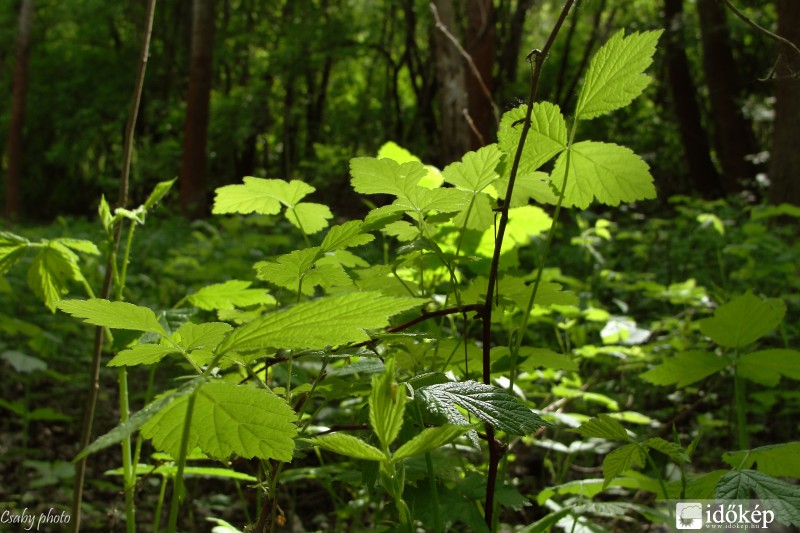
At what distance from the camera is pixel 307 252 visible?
69 cm

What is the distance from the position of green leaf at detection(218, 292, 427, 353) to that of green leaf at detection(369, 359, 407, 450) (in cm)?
4

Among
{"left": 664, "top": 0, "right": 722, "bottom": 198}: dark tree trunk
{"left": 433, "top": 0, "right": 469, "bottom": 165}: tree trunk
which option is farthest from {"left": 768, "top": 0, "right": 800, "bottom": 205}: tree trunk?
{"left": 664, "top": 0, "right": 722, "bottom": 198}: dark tree trunk

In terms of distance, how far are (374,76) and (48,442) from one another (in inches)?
577

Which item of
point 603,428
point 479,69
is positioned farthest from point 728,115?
point 603,428

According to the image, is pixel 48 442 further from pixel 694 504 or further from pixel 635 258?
pixel 635 258

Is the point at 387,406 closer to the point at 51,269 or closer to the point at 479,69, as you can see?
the point at 51,269

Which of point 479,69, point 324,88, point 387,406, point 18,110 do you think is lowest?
point 387,406

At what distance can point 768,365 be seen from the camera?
98 cm

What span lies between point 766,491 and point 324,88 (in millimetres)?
14257

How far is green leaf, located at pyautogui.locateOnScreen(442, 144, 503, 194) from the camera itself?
2.54 feet

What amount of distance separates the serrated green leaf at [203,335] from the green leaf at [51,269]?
0.37 meters

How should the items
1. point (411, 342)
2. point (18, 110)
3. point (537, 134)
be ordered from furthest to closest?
point (18, 110), point (411, 342), point (537, 134)

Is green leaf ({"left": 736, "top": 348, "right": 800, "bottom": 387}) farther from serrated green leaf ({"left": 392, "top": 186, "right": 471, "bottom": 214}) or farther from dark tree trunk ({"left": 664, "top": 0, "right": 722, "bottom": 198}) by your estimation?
dark tree trunk ({"left": 664, "top": 0, "right": 722, "bottom": 198})

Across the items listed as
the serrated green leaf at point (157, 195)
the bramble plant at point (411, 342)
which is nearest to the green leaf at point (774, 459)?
the bramble plant at point (411, 342)
